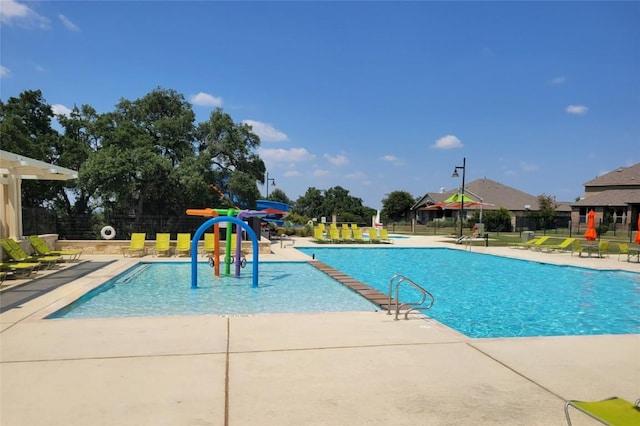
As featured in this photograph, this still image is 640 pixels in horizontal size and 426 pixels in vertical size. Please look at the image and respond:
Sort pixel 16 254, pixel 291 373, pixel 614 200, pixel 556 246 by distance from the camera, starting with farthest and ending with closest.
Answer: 1. pixel 614 200
2. pixel 556 246
3. pixel 16 254
4. pixel 291 373

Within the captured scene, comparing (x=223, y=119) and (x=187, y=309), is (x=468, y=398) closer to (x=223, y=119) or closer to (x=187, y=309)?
(x=187, y=309)

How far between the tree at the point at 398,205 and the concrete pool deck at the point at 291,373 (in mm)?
59636

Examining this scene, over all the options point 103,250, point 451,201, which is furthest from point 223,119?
point 451,201

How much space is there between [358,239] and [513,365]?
21.6 meters

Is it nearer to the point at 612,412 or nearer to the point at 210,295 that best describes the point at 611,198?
the point at 210,295

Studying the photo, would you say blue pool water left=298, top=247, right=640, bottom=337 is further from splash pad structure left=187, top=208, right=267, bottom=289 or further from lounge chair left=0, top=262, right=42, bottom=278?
lounge chair left=0, top=262, right=42, bottom=278

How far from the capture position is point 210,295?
10.3 meters

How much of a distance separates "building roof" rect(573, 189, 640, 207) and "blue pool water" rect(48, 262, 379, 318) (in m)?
41.5

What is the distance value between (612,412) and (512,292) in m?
10.3

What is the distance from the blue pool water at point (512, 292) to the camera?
28.8 ft

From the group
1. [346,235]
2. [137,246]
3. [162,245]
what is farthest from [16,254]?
[346,235]

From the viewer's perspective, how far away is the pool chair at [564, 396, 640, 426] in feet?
8.34

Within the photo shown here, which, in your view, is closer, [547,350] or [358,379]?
[358,379]

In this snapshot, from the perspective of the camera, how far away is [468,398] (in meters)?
4.09
